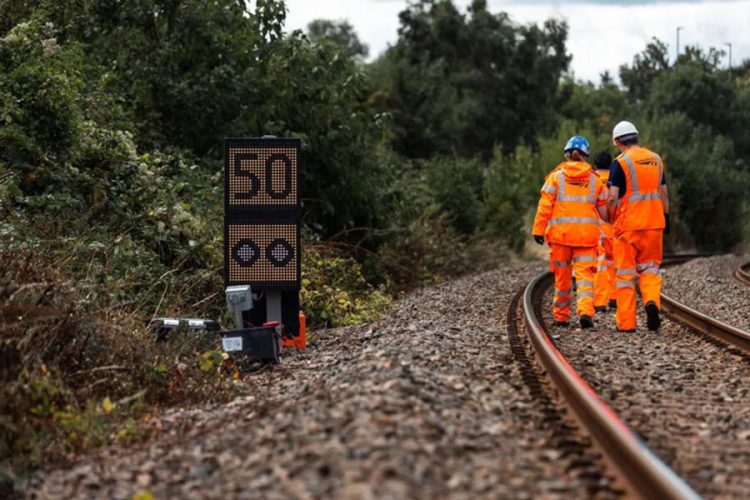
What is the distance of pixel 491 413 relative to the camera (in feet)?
19.9

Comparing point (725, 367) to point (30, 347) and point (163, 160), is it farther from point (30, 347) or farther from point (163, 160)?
point (163, 160)

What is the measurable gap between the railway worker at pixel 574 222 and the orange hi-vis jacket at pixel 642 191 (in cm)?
44

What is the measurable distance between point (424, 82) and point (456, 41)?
12.3 meters

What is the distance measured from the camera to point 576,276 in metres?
11.5

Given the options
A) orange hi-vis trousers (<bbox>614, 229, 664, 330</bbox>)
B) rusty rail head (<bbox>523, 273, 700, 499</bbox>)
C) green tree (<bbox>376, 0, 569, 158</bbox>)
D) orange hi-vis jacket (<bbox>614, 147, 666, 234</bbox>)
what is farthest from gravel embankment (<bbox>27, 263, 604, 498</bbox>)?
green tree (<bbox>376, 0, 569, 158</bbox>)

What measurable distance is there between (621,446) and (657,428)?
1.36 metres

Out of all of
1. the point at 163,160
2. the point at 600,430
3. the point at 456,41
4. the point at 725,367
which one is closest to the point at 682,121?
the point at 456,41

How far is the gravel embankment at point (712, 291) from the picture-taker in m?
14.1

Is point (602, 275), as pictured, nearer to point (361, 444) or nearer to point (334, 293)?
point (334, 293)

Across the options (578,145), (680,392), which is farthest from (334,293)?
(680,392)

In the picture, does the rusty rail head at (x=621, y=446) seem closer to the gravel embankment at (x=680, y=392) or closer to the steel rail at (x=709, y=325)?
the gravel embankment at (x=680, y=392)

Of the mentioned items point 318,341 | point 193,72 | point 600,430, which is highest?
point 193,72

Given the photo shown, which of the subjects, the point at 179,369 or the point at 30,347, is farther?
the point at 179,369

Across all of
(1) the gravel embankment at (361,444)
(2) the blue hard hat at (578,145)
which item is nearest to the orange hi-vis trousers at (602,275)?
(2) the blue hard hat at (578,145)
